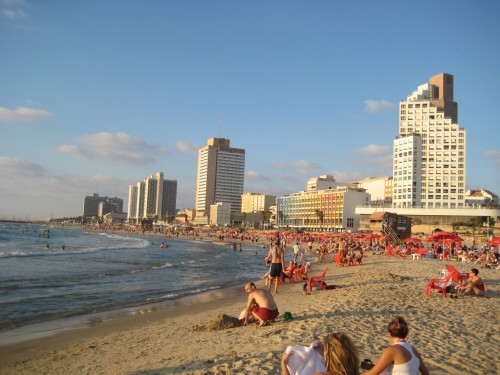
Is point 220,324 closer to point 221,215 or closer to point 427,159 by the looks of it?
point 427,159

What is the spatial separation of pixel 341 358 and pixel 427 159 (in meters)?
107

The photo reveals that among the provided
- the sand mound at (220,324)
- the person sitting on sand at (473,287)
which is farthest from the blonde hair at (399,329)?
the person sitting on sand at (473,287)

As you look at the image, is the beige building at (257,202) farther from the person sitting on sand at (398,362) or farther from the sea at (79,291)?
the person sitting on sand at (398,362)

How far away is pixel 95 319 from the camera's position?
10.7 m

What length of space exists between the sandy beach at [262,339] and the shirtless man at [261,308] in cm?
20

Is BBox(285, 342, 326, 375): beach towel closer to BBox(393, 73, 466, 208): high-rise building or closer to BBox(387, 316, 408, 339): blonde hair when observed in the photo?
BBox(387, 316, 408, 339): blonde hair

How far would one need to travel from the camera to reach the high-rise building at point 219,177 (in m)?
190

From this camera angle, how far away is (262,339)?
22.8ft

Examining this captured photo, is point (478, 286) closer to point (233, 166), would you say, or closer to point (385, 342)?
point (385, 342)

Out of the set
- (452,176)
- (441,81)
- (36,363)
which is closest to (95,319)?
(36,363)

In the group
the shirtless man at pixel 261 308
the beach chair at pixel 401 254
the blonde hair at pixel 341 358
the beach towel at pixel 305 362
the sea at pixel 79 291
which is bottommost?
the sea at pixel 79 291

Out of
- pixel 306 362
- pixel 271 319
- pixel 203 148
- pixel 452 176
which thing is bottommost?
pixel 271 319

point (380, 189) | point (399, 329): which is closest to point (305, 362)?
point (399, 329)

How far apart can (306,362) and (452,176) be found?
107 meters
